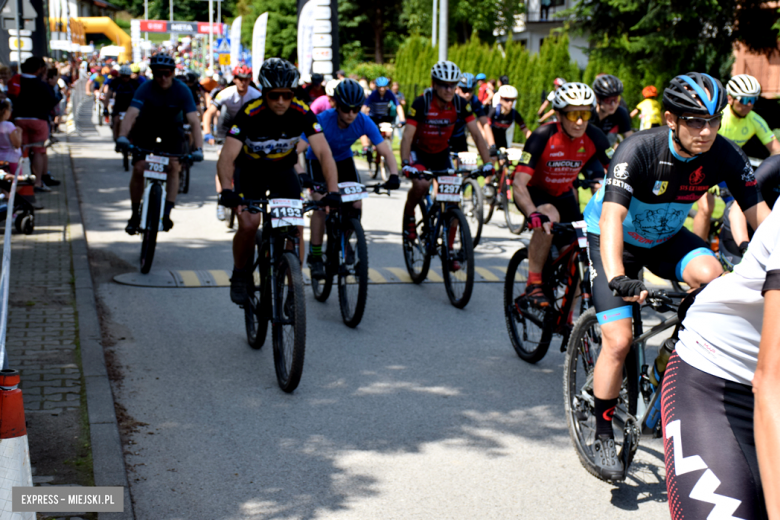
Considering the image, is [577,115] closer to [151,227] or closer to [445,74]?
[445,74]

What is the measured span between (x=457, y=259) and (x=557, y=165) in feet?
6.01

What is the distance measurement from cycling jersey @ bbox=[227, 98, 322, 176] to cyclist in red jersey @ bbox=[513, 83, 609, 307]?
62.2 inches

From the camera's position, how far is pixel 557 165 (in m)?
6.09

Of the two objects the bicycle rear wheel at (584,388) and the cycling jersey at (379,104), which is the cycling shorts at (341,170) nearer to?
the bicycle rear wheel at (584,388)

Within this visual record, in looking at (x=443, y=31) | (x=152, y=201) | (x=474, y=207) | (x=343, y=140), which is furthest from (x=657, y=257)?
(x=443, y=31)

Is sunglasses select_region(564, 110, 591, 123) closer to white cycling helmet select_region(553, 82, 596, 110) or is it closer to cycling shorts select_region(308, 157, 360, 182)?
white cycling helmet select_region(553, 82, 596, 110)

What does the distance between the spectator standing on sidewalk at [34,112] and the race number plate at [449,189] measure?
760cm

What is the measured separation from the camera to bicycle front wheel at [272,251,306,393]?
5152mm

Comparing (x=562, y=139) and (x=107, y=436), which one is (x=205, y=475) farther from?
(x=562, y=139)

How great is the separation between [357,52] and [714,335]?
69.7m

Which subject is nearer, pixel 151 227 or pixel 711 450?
pixel 711 450

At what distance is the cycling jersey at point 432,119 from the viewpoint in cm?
858

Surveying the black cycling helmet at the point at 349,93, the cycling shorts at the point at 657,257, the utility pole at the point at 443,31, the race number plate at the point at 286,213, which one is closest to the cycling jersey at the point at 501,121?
the utility pole at the point at 443,31

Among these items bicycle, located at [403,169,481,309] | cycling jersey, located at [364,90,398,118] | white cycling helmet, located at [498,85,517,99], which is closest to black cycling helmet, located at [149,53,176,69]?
bicycle, located at [403,169,481,309]
